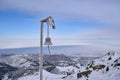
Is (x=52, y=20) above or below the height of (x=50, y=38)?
above

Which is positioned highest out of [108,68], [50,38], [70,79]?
[50,38]

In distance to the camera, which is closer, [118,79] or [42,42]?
[42,42]

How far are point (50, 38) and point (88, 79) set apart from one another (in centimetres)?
Result: 997

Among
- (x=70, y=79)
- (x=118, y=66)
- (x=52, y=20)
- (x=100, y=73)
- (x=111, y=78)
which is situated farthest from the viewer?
(x=70, y=79)

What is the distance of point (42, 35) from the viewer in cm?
879

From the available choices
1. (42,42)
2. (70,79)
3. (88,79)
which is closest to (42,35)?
(42,42)

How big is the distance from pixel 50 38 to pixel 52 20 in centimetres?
88

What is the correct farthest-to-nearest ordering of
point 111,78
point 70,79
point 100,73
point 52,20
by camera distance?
point 70,79
point 100,73
point 111,78
point 52,20

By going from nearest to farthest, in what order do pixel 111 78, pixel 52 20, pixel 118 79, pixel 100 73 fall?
1. pixel 52 20
2. pixel 118 79
3. pixel 111 78
4. pixel 100 73

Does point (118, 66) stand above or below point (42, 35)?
below

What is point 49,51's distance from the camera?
29.2 ft

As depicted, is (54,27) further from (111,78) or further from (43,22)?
(111,78)

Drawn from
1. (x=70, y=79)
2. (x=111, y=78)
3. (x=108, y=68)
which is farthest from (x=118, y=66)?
(x=70, y=79)

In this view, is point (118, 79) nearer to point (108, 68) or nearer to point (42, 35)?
point (108, 68)
